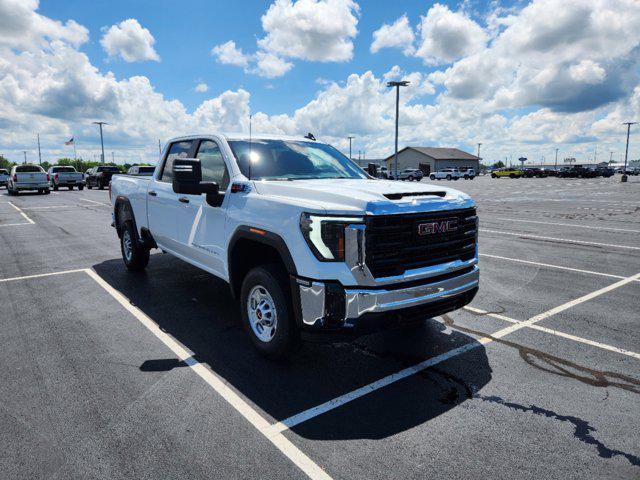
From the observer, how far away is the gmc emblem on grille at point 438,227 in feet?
11.6

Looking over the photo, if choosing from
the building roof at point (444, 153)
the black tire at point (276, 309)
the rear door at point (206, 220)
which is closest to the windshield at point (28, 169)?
the rear door at point (206, 220)

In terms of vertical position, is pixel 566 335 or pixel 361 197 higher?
pixel 361 197

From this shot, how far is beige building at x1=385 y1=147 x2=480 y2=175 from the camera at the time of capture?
92750mm

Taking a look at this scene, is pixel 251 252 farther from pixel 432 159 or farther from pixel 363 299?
pixel 432 159

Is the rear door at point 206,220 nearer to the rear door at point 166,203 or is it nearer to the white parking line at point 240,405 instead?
the rear door at point 166,203

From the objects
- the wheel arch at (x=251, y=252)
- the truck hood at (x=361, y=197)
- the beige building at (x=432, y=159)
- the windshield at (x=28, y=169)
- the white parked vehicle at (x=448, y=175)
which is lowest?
the wheel arch at (x=251, y=252)

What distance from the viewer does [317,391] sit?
3.46m

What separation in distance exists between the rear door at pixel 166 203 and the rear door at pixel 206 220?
0.19 meters

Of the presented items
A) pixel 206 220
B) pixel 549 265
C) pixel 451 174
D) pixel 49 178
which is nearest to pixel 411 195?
pixel 206 220

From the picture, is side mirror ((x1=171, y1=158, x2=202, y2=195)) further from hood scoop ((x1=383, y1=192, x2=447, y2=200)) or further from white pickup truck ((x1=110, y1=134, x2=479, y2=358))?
hood scoop ((x1=383, y1=192, x2=447, y2=200))

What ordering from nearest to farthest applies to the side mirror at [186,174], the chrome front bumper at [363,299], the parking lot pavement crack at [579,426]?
the parking lot pavement crack at [579,426]
the chrome front bumper at [363,299]
the side mirror at [186,174]

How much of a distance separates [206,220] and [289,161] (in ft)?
3.56

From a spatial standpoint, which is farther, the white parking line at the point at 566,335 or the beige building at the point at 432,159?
the beige building at the point at 432,159

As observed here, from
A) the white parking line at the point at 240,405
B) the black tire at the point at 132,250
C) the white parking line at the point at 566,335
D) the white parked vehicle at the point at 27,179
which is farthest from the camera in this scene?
the white parked vehicle at the point at 27,179
